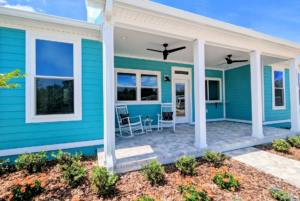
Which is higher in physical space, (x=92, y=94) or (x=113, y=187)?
(x=92, y=94)

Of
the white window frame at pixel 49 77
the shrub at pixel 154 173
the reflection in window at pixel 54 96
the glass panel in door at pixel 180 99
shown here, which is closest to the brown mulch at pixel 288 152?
the glass panel in door at pixel 180 99

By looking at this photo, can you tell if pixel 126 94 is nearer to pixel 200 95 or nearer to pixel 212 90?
pixel 200 95

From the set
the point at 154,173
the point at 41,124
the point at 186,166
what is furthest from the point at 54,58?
the point at 186,166

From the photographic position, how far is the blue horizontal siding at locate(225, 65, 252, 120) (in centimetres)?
610

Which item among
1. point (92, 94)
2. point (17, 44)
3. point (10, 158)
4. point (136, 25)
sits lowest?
point (10, 158)

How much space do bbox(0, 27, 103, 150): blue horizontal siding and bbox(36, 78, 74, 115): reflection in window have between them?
231mm

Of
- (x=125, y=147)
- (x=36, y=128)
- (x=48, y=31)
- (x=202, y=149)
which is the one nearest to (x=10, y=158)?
(x=36, y=128)

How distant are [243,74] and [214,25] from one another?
14.3 ft

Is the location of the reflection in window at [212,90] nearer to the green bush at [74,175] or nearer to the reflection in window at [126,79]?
the reflection in window at [126,79]

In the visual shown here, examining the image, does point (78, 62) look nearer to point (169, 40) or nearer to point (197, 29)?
point (169, 40)

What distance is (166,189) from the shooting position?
1.95 metres

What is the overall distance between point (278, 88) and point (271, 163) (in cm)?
531

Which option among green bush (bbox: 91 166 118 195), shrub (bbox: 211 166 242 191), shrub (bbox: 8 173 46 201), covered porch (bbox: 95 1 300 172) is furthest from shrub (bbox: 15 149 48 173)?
shrub (bbox: 211 166 242 191)

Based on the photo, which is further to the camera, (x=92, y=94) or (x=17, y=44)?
(x=92, y=94)
